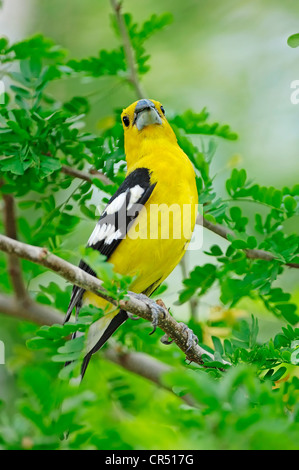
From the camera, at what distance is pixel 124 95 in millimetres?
7621

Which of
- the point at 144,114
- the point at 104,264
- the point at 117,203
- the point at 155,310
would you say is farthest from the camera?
the point at 144,114

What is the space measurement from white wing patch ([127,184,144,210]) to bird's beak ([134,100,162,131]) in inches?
22.4

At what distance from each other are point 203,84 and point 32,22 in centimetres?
240

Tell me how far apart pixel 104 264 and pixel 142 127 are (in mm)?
1896

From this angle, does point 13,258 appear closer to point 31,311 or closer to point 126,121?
point 31,311

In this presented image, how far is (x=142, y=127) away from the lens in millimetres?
3932

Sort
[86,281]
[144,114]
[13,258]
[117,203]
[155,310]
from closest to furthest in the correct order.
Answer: [86,281] → [155,310] → [117,203] → [144,114] → [13,258]

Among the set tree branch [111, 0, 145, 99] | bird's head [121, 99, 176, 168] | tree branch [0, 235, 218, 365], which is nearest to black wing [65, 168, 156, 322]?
bird's head [121, 99, 176, 168]

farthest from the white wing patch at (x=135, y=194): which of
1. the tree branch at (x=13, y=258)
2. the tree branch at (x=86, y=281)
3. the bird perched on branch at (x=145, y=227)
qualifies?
the tree branch at (x=13, y=258)

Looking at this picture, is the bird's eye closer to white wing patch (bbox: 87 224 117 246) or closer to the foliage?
the foliage

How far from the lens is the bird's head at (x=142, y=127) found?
3910mm

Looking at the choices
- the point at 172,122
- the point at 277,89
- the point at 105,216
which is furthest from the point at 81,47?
the point at 105,216

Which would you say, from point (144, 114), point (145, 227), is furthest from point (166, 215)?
point (144, 114)

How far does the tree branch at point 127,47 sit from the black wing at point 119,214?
0.86 m
